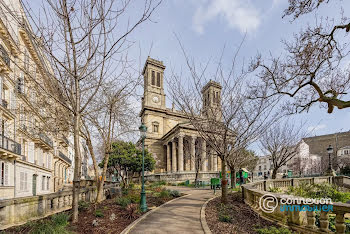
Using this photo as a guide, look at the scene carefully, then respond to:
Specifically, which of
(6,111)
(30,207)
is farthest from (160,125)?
(30,207)

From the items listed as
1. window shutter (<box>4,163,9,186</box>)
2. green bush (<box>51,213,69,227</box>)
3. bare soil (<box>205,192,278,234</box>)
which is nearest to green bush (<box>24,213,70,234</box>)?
green bush (<box>51,213,69,227</box>)

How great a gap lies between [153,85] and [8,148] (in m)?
38.6

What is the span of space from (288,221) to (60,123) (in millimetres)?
10192

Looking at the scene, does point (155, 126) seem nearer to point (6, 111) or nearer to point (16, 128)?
point (16, 128)

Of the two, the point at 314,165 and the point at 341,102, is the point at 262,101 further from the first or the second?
the point at 314,165

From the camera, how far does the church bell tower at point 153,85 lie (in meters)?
51.5

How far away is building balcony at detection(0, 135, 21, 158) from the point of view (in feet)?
50.2

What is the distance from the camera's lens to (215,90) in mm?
12328

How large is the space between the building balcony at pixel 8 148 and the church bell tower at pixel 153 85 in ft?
111

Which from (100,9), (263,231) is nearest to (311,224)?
(263,231)

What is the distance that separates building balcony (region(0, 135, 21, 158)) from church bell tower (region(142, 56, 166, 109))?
33786mm

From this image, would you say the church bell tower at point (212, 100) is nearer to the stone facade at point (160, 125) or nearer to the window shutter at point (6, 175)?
the window shutter at point (6, 175)

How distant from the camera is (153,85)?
173 ft

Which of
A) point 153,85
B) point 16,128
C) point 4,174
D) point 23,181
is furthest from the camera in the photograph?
point 153,85
